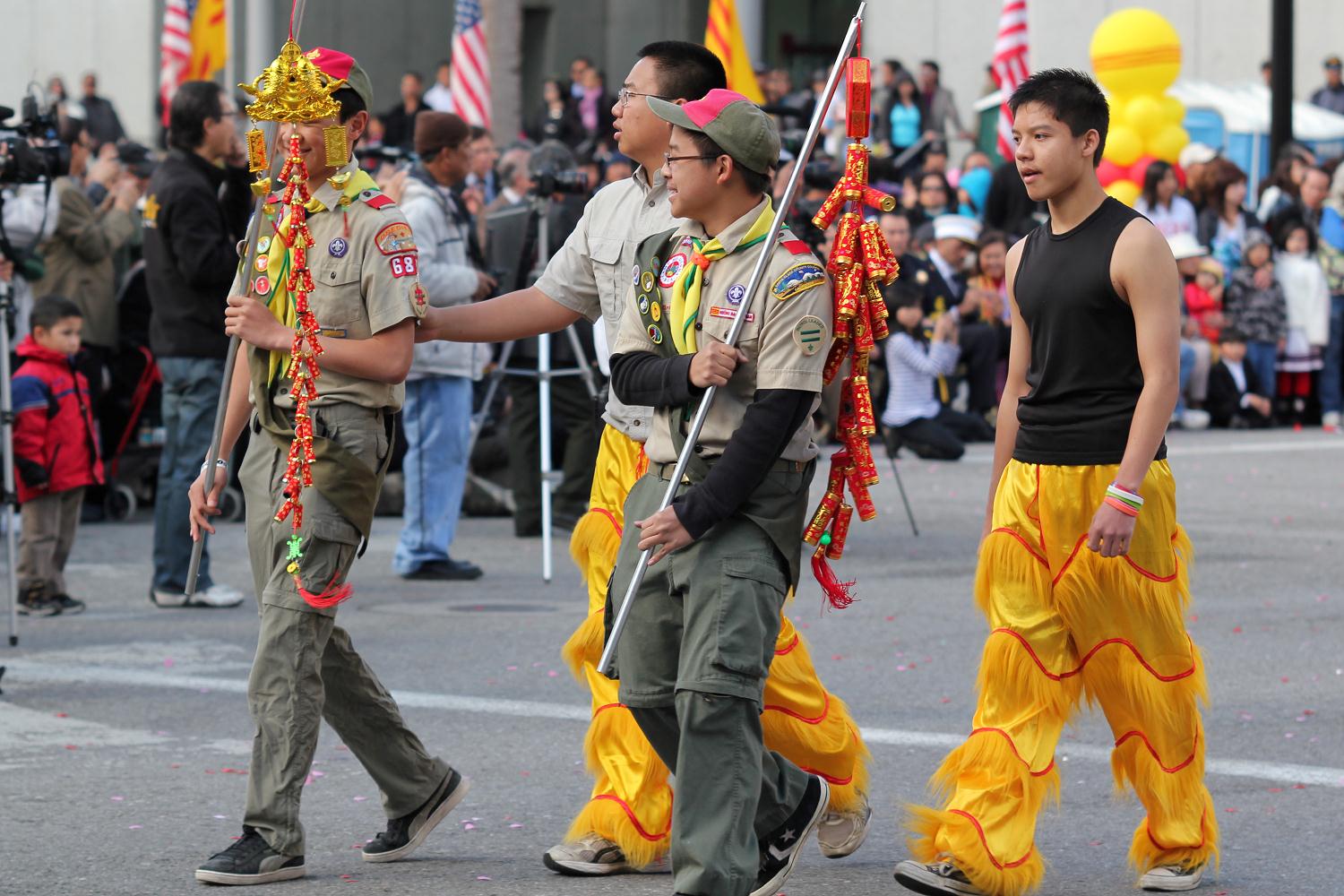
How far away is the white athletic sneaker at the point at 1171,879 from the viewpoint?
546cm

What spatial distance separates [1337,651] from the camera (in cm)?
899

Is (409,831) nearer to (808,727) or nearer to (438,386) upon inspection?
(808,727)

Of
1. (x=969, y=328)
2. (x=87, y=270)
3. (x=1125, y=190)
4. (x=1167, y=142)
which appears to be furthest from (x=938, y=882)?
(x=1167, y=142)

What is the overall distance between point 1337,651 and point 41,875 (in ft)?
18.2

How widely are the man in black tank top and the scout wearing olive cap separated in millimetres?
895

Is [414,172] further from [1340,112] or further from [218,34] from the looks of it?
[1340,112]

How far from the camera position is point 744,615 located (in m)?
4.75

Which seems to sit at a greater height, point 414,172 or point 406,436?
point 414,172

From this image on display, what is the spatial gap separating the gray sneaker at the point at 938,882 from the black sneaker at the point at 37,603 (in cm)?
567

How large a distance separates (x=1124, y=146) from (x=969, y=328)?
14.3ft

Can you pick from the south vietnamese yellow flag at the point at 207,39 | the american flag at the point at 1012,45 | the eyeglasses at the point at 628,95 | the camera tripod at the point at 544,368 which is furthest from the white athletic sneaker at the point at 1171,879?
the south vietnamese yellow flag at the point at 207,39

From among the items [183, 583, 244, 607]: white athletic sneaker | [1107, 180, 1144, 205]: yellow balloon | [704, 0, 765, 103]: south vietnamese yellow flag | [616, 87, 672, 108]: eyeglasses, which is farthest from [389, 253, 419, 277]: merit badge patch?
[1107, 180, 1144, 205]: yellow balloon

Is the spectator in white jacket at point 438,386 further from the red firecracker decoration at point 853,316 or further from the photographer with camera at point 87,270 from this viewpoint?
the red firecracker decoration at point 853,316

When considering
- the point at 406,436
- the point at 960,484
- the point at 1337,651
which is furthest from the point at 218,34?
the point at 1337,651
